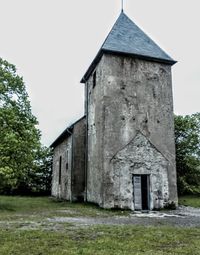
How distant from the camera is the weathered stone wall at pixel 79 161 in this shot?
18.6m

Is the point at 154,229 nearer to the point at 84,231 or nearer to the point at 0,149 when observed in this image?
the point at 84,231

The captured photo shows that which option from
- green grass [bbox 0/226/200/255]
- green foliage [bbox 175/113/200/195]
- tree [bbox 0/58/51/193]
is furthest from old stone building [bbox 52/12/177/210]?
green foliage [bbox 175/113/200/195]

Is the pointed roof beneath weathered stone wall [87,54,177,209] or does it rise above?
above

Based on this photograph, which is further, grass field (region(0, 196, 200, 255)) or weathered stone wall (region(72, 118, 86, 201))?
weathered stone wall (region(72, 118, 86, 201))

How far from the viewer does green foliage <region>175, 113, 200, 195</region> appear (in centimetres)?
2659

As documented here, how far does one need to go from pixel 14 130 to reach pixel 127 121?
604 centimetres

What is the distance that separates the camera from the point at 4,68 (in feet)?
50.8

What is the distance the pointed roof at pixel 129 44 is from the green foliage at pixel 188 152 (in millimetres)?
11375

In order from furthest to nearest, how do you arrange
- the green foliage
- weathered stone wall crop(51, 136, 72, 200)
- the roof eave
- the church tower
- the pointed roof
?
1. the green foliage
2. weathered stone wall crop(51, 136, 72, 200)
3. the pointed roof
4. the roof eave
5. the church tower

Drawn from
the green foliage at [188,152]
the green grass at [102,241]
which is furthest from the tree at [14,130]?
the green foliage at [188,152]

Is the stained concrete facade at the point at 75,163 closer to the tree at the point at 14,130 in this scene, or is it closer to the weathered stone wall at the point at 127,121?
the weathered stone wall at the point at 127,121

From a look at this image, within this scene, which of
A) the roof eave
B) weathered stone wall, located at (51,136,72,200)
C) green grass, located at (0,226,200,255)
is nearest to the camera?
green grass, located at (0,226,200,255)

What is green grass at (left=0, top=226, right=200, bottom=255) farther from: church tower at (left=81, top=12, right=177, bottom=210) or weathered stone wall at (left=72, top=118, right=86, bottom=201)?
weathered stone wall at (left=72, top=118, right=86, bottom=201)

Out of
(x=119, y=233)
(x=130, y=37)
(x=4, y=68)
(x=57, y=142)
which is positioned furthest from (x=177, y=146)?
(x=119, y=233)
